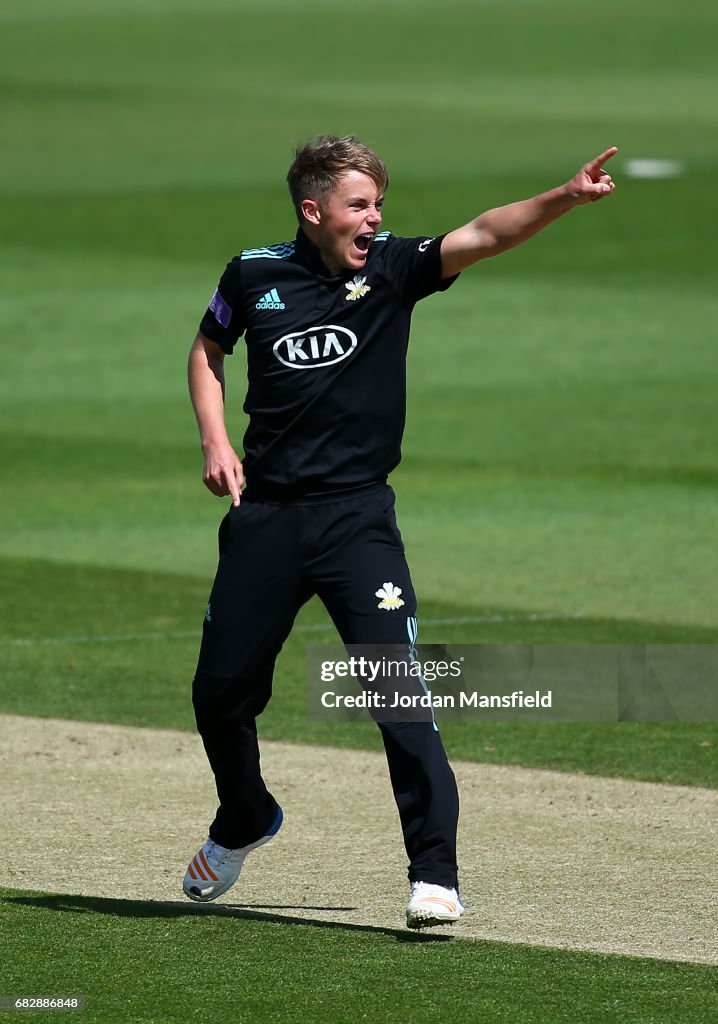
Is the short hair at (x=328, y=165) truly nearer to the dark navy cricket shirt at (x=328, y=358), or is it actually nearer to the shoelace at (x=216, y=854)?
the dark navy cricket shirt at (x=328, y=358)

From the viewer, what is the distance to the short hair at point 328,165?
6371mm

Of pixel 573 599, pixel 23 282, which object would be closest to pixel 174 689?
pixel 573 599

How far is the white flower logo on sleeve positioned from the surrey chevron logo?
87cm

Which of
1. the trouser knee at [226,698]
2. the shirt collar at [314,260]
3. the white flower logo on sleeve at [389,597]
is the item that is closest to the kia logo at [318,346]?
the shirt collar at [314,260]

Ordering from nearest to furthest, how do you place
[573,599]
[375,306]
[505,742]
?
1. [375,306]
2. [505,742]
3. [573,599]

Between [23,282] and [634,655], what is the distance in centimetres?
1819

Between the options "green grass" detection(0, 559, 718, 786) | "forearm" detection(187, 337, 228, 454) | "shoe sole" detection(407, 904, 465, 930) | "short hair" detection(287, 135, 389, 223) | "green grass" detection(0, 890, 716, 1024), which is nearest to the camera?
"green grass" detection(0, 890, 716, 1024)

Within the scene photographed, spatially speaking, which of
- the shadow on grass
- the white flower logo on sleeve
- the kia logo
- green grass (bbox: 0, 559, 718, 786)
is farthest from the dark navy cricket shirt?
green grass (bbox: 0, 559, 718, 786)

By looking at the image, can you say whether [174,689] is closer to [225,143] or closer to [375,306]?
[375,306]

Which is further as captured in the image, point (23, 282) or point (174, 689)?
point (23, 282)

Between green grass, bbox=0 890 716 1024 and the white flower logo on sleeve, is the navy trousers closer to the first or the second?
the white flower logo on sleeve

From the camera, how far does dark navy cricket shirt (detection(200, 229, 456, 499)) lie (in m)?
6.41

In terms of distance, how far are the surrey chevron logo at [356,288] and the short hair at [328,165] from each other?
9.9 inches

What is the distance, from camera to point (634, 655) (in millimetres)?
11055
